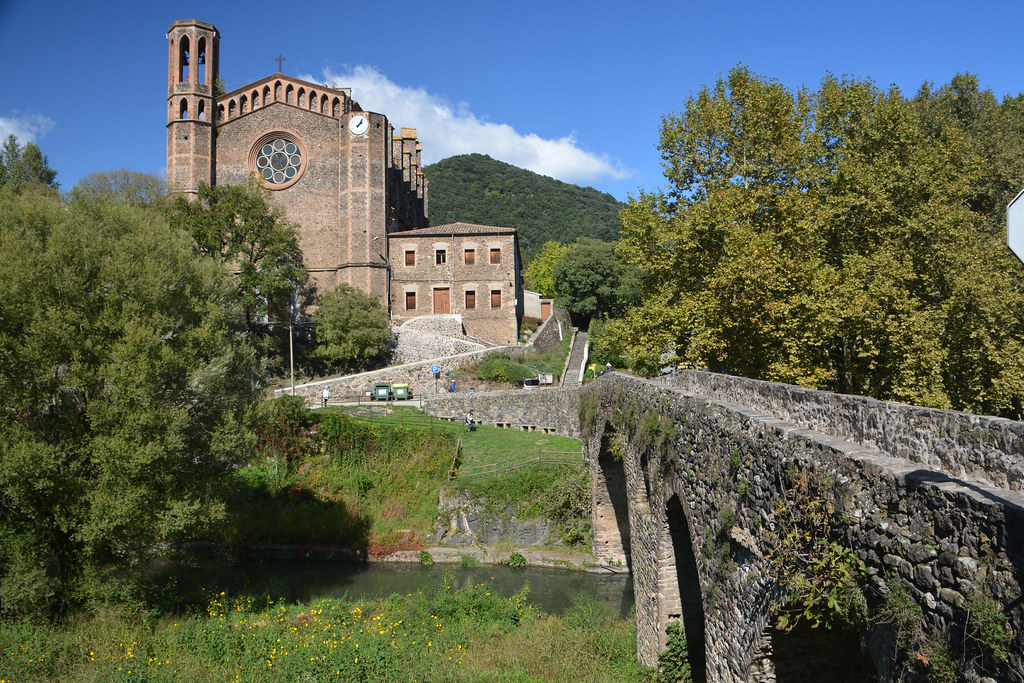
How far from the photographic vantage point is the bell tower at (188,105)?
42125mm

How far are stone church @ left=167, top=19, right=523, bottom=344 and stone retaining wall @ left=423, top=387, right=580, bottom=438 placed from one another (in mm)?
12558

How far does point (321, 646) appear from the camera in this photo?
1316 centimetres

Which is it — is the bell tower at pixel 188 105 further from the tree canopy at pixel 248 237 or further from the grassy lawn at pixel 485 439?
the grassy lawn at pixel 485 439

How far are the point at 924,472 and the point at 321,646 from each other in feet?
38.5

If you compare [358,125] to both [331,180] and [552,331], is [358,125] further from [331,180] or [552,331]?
[552,331]

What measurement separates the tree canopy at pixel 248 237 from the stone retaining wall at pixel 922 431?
32559 millimetres

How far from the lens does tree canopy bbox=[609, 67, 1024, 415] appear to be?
1362 cm

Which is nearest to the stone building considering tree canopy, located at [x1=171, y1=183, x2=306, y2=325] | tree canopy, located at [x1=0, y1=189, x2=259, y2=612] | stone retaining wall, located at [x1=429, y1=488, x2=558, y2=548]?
tree canopy, located at [x1=171, y1=183, x2=306, y2=325]

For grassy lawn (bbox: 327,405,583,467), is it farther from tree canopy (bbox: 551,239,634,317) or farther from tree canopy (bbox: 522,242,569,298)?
tree canopy (bbox: 522,242,569,298)

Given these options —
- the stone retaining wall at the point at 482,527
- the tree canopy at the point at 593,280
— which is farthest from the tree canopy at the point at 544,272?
the stone retaining wall at the point at 482,527

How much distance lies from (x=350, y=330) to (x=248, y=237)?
7.13 metres

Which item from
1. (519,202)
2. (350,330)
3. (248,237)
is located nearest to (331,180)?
(248,237)

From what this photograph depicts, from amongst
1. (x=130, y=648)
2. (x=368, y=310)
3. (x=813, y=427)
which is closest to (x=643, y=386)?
(x=813, y=427)

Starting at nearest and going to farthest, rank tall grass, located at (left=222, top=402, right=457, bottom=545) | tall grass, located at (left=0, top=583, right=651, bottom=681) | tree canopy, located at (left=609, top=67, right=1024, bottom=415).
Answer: tall grass, located at (left=0, top=583, right=651, bottom=681), tree canopy, located at (left=609, top=67, right=1024, bottom=415), tall grass, located at (left=222, top=402, right=457, bottom=545)
